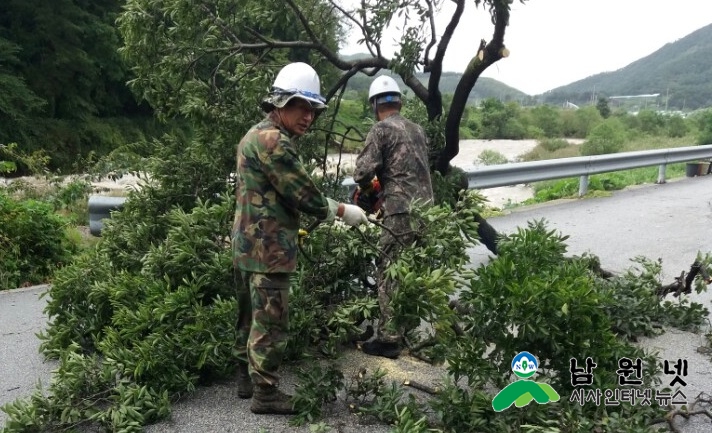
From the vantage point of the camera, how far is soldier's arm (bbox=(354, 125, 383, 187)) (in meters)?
5.21

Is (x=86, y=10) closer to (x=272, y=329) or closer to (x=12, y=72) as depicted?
(x=12, y=72)

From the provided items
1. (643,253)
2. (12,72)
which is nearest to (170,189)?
(643,253)

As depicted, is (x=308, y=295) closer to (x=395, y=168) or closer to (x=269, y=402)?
(x=269, y=402)

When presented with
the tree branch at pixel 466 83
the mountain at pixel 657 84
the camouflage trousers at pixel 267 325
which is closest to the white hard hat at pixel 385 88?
the tree branch at pixel 466 83

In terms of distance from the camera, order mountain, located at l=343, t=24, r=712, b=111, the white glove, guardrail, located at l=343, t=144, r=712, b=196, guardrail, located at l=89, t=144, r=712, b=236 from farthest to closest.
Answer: mountain, located at l=343, t=24, r=712, b=111, guardrail, located at l=343, t=144, r=712, b=196, guardrail, located at l=89, t=144, r=712, b=236, the white glove

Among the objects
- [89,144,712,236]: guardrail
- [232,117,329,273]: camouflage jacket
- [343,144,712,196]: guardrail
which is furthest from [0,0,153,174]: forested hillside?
[232,117,329,273]: camouflage jacket

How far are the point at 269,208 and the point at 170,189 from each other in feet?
6.59

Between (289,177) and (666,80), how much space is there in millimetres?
111351

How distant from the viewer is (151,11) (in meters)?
6.23

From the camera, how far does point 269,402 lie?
3.98m

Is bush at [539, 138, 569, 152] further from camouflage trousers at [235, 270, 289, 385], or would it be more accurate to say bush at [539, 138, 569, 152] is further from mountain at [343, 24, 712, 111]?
camouflage trousers at [235, 270, 289, 385]

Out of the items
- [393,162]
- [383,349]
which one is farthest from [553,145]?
[383,349]

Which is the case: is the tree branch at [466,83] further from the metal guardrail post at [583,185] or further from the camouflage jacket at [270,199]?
the metal guardrail post at [583,185]

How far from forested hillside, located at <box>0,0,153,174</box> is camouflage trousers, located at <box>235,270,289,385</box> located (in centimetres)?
1925
